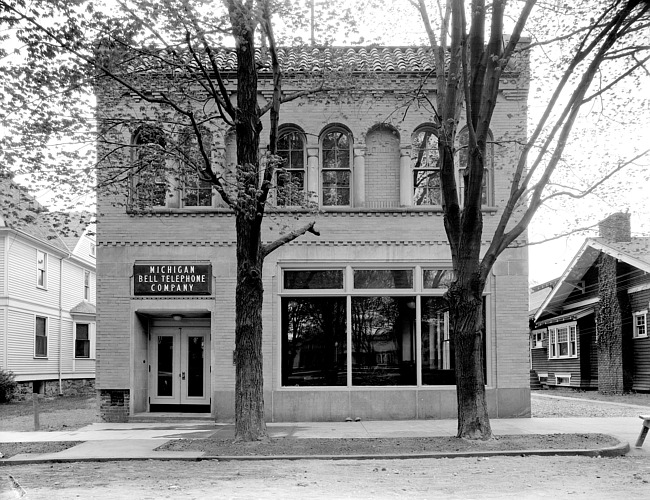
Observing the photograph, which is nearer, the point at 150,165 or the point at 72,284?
the point at 150,165

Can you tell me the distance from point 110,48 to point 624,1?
8.87 meters

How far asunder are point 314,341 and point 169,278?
12.7 ft

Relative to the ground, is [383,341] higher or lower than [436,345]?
higher

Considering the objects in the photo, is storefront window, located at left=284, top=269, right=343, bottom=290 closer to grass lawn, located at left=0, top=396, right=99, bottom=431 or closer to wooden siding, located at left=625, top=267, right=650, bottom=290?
grass lawn, located at left=0, top=396, right=99, bottom=431

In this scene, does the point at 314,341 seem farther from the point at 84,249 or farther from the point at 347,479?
the point at 84,249

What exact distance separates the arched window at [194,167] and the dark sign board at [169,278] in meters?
1.69

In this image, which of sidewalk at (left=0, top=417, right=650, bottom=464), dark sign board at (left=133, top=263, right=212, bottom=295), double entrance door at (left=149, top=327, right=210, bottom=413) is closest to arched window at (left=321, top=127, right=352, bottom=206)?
dark sign board at (left=133, top=263, right=212, bottom=295)

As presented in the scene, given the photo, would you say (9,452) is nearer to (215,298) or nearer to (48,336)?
(215,298)

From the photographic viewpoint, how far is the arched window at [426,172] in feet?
63.0

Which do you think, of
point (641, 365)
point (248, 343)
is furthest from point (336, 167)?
point (641, 365)

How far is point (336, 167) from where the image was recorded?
1925cm

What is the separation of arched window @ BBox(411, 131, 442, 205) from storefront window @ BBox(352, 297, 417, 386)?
258 centimetres

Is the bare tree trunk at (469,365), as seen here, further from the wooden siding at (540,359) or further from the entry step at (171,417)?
the wooden siding at (540,359)

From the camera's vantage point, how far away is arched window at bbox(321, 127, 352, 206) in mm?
19234
